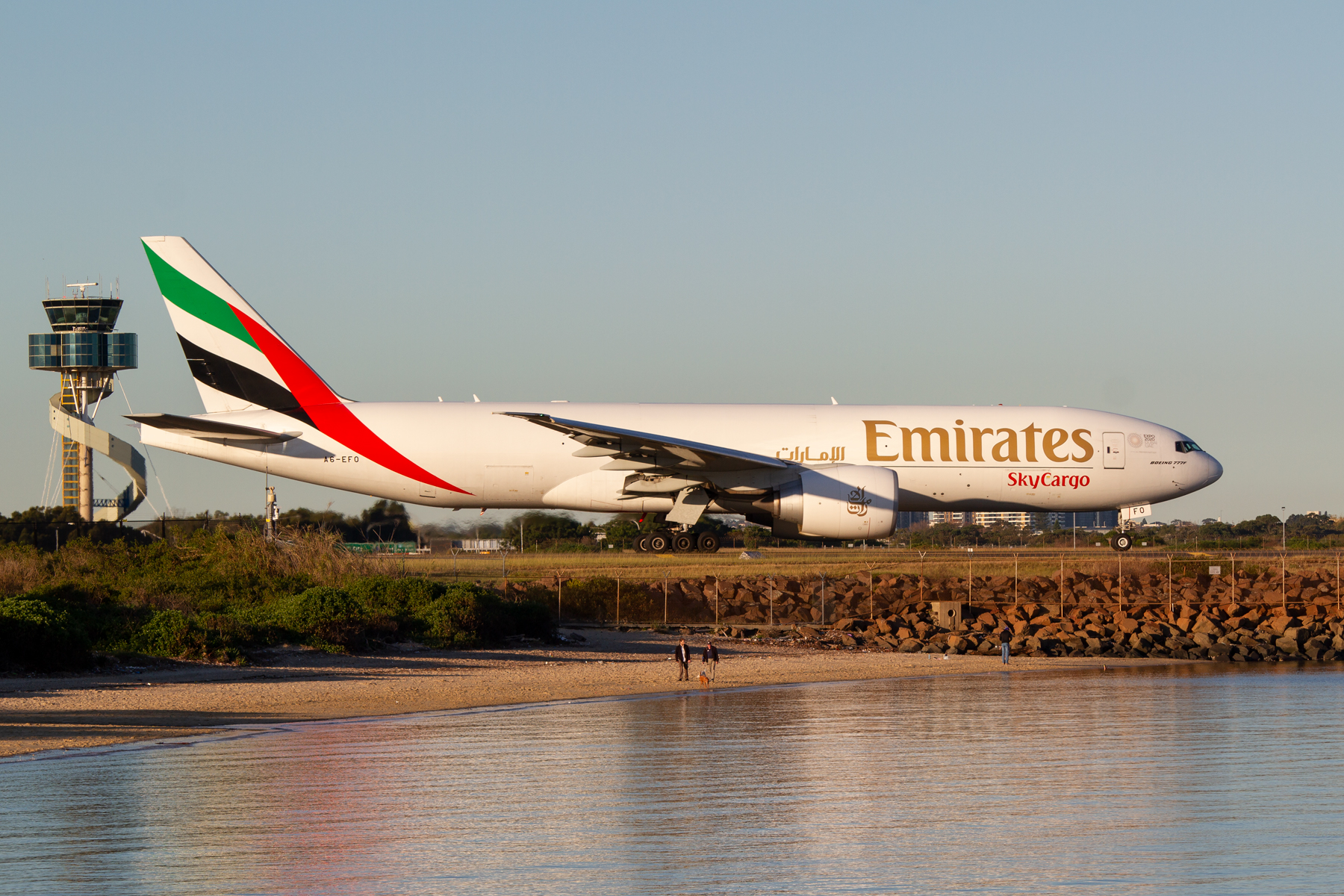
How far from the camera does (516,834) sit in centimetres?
959

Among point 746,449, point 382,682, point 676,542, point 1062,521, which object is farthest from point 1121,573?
point 1062,521

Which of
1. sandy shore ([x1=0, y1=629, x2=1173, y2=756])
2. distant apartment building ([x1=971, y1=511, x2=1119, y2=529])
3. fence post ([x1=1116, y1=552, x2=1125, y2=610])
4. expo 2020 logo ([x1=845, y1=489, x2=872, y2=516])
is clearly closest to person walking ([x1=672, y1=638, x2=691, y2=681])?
sandy shore ([x1=0, y1=629, x2=1173, y2=756])

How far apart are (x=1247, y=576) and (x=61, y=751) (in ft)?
109

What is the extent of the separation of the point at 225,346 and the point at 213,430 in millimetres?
2644

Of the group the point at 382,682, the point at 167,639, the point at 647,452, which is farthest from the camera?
the point at 647,452

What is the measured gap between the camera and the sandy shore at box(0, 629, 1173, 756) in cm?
1547

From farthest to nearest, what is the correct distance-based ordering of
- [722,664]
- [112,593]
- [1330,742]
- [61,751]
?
[112,593]
[722,664]
[1330,742]
[61,751]

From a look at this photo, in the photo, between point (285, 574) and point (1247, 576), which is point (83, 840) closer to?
point (285, 574)

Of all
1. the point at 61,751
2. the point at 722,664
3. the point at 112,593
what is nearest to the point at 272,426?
the point at 112,593

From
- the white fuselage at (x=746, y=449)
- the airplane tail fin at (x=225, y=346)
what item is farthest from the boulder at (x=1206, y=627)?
the airplane tail fin at (x=225, y=346)

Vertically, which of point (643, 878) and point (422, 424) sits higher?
point (422, 424)

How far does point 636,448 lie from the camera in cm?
2997

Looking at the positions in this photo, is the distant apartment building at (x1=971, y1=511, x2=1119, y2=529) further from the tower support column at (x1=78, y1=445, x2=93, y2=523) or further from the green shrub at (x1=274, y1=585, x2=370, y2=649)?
the tower support column at (x1=78, y1=445, x2=93, y2=523)

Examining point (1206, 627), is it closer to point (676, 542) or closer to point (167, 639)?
point (676, 542)
